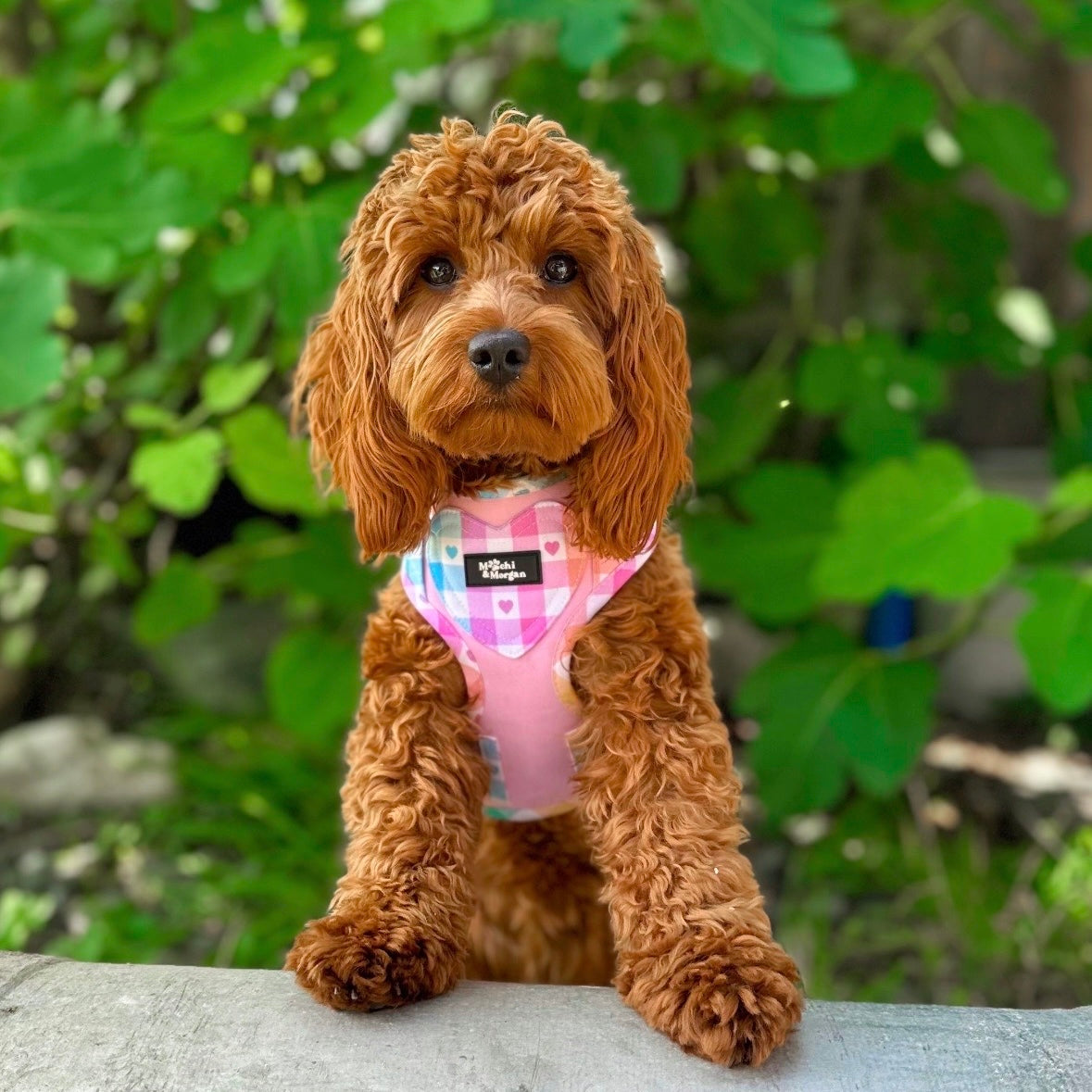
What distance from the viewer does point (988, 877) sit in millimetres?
3037

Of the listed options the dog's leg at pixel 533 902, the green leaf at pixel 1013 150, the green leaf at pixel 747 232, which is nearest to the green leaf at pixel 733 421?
the green leaf at pixel 747 232

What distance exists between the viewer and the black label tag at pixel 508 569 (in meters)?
1.30

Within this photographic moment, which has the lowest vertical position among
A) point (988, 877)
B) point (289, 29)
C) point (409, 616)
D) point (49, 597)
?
point (988, 877)

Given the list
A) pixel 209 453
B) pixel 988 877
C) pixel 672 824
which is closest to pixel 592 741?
pixel 672 824

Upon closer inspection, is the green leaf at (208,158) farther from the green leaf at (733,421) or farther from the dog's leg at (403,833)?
the green leaf at (733,421)

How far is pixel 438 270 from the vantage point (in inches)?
48.5

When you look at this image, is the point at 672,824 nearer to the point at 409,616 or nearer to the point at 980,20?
the point at 409,616

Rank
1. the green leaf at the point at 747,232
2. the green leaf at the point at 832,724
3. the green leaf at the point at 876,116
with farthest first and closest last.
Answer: the green leaf at the point at 747,232
the green leaf at the point at 832,724
the green leaf at the point at 876,116

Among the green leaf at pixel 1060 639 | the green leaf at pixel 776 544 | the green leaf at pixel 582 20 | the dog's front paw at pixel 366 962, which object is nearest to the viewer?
the dog's front paw at pixel 366 962

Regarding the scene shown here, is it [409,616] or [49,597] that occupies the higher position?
[409,616]

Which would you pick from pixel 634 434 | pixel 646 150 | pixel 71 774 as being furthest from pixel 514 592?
pixel 71 774

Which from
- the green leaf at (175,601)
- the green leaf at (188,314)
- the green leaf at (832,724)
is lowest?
the green leaf at (832,724)

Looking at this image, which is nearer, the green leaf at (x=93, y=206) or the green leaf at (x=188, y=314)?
the green leaf at (x=93, y=206)

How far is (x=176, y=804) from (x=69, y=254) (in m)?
1.65
